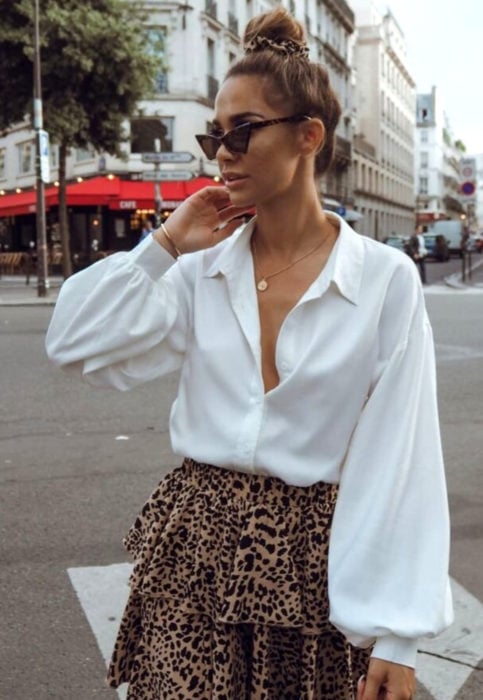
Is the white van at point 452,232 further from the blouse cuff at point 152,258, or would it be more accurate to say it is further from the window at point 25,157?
the blouse cuff at point 152,258

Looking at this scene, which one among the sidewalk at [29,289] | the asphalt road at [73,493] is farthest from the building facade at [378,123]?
the asphalt road at [73,493]

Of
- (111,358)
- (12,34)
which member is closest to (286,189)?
(111,358)

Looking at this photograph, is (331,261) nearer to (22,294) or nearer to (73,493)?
(73,493)

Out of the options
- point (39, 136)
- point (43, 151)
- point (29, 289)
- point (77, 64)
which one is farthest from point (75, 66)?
point (29, 289)

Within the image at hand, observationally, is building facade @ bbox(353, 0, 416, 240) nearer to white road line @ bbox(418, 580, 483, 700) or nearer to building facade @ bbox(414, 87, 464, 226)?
building facade @ bbox(414, 87, 464, 226)

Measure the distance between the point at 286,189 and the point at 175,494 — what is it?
0.63 meters

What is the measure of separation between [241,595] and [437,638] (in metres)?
1.98

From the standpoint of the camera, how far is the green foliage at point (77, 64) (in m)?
22.1

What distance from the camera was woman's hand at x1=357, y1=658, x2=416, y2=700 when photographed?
5.02 ft

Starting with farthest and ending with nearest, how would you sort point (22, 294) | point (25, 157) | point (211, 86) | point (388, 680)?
point (25, 157)
point (211, 86)
point (22, 294)
point (388, 680)

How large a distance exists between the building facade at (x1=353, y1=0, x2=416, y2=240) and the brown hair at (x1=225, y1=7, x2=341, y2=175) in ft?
200

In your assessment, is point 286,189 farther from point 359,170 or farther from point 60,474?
point 359,170

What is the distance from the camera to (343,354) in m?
1.65

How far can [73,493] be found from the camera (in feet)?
17.3
